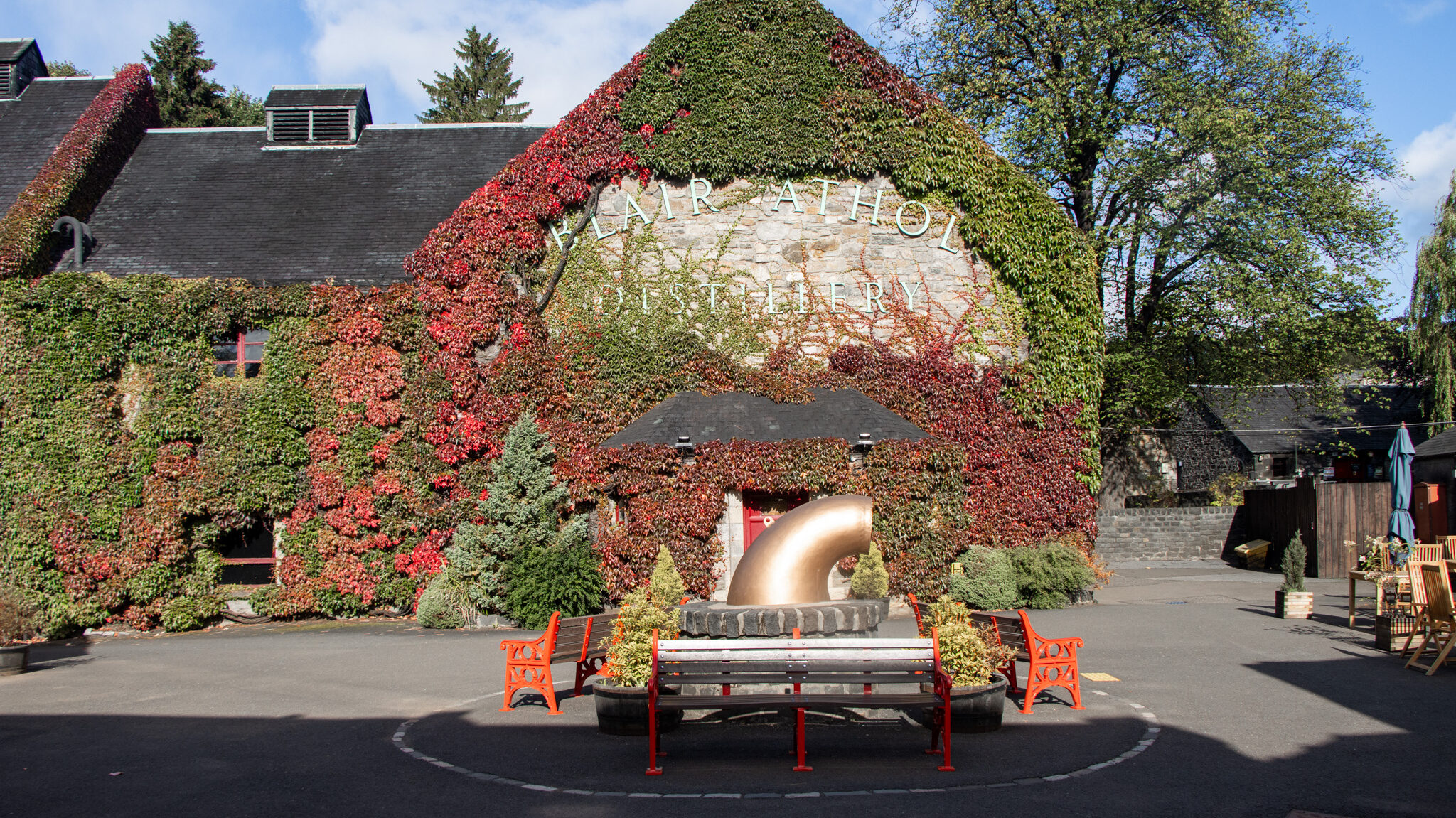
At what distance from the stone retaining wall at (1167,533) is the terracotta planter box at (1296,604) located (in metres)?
11.9

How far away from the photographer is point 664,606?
8117 millimetres

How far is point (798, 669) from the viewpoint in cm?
693

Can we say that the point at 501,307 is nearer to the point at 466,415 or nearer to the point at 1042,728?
the point at 466,415

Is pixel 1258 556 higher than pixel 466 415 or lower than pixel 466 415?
lower

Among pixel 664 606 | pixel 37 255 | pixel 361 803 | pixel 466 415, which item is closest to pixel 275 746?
pixel 361 803

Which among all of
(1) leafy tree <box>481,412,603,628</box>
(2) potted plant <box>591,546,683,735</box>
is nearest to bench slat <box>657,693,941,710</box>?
(2) potted plant <box>591,546,683,735</box>

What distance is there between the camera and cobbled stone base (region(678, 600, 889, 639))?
7.79m

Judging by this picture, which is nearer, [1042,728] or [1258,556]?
[1042,728]

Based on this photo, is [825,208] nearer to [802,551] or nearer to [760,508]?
[760,508]

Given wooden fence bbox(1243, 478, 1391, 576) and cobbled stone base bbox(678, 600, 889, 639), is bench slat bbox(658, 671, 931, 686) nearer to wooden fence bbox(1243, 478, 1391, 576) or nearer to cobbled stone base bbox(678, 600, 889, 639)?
cobbled stone base bbox(678, 600, 889, 639)

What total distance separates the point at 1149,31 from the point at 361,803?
87.7 ft

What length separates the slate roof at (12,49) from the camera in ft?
73.9

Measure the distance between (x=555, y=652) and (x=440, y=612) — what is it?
7.10m

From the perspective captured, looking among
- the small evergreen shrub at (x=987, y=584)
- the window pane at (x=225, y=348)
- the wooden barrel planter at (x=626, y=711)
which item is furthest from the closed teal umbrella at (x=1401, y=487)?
the window pane at (x=225, y=348)
